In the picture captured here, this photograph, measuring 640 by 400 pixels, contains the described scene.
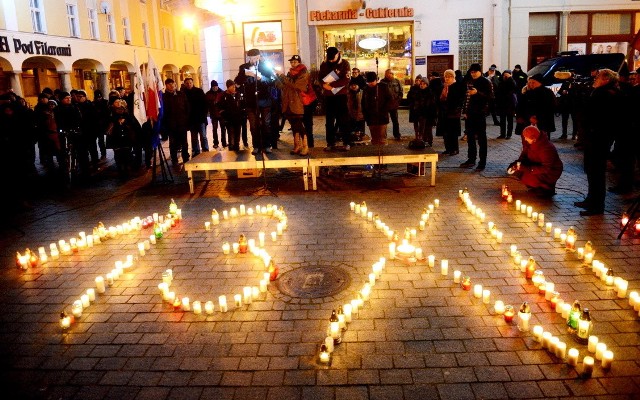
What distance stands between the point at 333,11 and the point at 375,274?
20.1 m

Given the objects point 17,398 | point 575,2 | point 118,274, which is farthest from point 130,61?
point 17,398

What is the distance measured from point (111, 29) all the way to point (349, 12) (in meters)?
17.2

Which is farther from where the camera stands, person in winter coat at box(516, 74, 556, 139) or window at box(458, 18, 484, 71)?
window at box(458, 18, 484, 71)

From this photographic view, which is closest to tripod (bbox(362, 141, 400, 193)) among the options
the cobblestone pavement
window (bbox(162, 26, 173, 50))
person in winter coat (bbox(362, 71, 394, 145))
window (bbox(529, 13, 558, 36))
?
the cobblestone pavement

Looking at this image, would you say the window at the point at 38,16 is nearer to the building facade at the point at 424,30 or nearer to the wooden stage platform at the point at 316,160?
the building facade at the point at 424,30

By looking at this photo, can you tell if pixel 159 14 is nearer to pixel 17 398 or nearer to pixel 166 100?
pixel 166 100

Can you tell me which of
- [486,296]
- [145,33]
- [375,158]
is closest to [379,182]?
[375,158]

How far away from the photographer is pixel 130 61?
34.7m

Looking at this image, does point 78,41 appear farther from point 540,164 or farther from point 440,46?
point 540,164

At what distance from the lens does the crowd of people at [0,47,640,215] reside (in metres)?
8.99

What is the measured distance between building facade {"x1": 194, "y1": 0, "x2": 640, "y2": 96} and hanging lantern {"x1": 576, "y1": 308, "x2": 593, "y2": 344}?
2070 cm

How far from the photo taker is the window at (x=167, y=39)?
39906 mm

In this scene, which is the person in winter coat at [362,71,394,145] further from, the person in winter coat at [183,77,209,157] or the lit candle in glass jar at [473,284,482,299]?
the lit candle in glass jar at [473,284,482,299]

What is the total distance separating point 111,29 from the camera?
31844 mm
